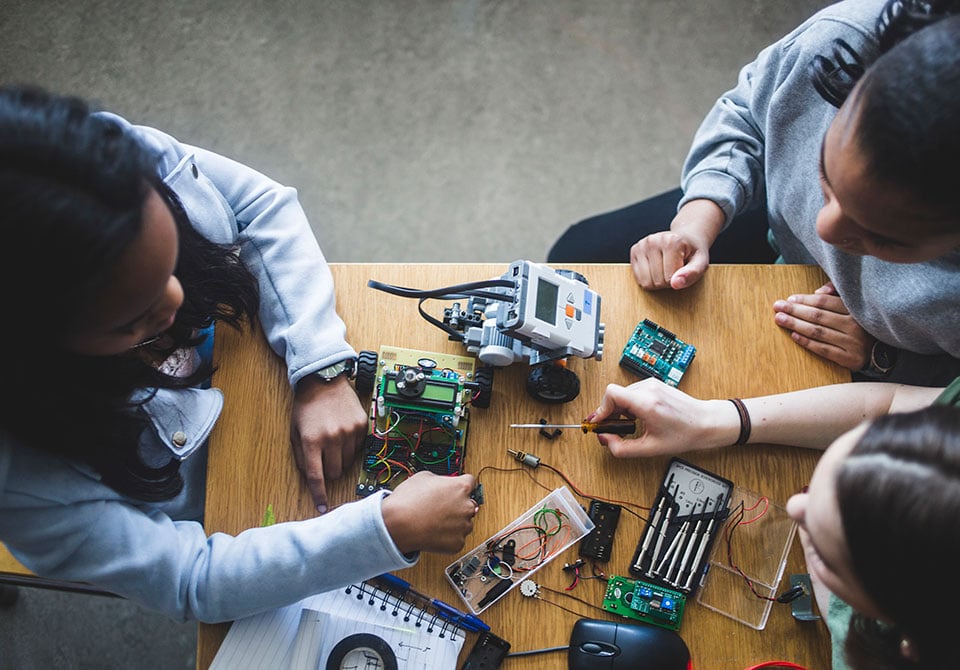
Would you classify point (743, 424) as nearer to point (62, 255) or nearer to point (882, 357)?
point (882, 357)

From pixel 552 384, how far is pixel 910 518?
1.76 ft

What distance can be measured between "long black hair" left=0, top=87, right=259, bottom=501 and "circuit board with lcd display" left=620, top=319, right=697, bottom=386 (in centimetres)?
75

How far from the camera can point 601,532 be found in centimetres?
106

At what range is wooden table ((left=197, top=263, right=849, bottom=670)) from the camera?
3.38 ft

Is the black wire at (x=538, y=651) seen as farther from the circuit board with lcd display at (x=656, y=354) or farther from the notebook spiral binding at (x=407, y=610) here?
the circuit board with lcd display at (x=656, y=354)

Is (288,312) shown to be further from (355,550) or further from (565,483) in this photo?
(565,483)

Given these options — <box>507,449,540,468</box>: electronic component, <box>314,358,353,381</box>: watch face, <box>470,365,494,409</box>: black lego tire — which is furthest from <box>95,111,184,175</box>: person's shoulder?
<box>507,449,540,468</box>: electronic component

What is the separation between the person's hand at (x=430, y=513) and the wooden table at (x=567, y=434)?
0.06m

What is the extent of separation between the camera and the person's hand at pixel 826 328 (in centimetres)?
112

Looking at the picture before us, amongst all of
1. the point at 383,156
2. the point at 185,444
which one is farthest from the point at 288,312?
the point at 383,156

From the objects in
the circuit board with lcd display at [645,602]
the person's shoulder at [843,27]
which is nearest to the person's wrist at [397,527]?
the circuit board with lcd display at [645,602]

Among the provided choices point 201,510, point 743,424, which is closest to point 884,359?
point 743,424

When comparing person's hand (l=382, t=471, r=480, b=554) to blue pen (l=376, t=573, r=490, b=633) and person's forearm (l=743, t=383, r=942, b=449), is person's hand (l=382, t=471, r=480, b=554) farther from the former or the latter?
person's forearm (l=743, t=383, r=942, b=449)

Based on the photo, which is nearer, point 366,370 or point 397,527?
point 397,527
